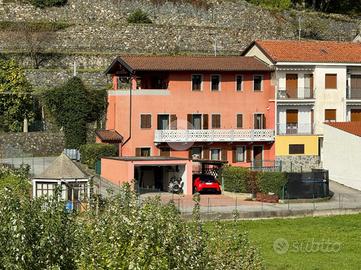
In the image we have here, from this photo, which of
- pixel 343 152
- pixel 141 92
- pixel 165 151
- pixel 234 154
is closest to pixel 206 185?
pixel 165 151

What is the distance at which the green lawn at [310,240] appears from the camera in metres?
29.9

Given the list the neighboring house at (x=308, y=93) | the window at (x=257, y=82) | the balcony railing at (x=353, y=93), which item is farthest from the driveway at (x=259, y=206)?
the window at (x=257, y=82)

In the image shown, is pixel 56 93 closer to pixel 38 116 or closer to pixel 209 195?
pixel 38 116

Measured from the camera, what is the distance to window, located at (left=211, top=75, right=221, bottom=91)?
5434cm

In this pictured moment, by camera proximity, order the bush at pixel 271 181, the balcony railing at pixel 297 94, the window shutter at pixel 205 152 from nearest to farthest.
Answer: the bush at pixel 271 181 → the window shutter at pixel 205 152 → the balcony railing at pixel 297 94

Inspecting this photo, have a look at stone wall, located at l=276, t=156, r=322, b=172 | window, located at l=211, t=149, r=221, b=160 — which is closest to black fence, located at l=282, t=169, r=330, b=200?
stone wall, located at l=276, t=156, r=322, b=172

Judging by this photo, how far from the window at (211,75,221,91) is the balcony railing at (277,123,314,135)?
14.9 ft

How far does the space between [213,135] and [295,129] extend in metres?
5.62

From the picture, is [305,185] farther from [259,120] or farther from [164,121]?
[164,121]

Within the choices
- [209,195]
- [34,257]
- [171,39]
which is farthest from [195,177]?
[34,257]

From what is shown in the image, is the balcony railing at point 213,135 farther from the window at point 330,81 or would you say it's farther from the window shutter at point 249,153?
the window at point 330,81

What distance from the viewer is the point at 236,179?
4562 centimetres

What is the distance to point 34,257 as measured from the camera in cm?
1656

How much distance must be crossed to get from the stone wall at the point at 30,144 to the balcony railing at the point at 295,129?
1410 centimetres
